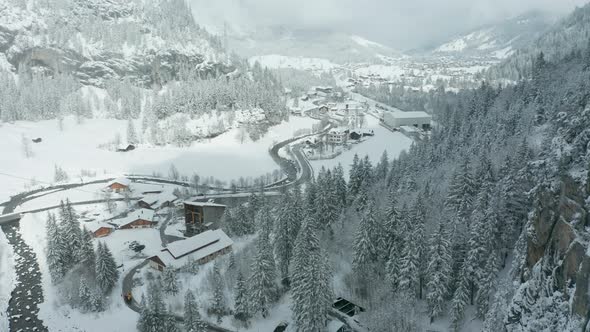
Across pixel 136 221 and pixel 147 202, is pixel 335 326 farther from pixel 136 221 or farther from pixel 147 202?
pixel 147 202

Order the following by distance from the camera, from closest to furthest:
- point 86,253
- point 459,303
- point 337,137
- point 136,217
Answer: point 459,303
point 86,253
point 136,217
point 337,137

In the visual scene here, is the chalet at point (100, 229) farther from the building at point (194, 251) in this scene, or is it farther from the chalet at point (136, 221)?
the building at point (194, 251)

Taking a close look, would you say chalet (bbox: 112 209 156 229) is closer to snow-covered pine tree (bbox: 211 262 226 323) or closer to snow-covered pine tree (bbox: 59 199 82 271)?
snow-covered pine tree (bbox: 59 199 82 271)

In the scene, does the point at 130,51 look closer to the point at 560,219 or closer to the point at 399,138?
the point at 399,138

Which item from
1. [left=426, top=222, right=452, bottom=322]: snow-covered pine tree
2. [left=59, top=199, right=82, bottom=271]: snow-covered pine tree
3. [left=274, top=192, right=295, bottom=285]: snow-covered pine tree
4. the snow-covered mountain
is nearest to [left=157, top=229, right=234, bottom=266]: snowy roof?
[left=274, top=192, right=295, bottom=285]: snow-covered pine tree

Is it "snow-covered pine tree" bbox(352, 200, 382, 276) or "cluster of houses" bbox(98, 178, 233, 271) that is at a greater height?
"snow-covered pine tree" bbox(352, 200, 382, 276)

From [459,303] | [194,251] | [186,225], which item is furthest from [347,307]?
[186,225]

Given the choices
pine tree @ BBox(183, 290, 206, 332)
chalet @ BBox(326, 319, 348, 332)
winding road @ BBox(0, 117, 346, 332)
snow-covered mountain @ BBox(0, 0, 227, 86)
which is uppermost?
snow-covered mountain @ BBox(0, 0, 227, 86)
